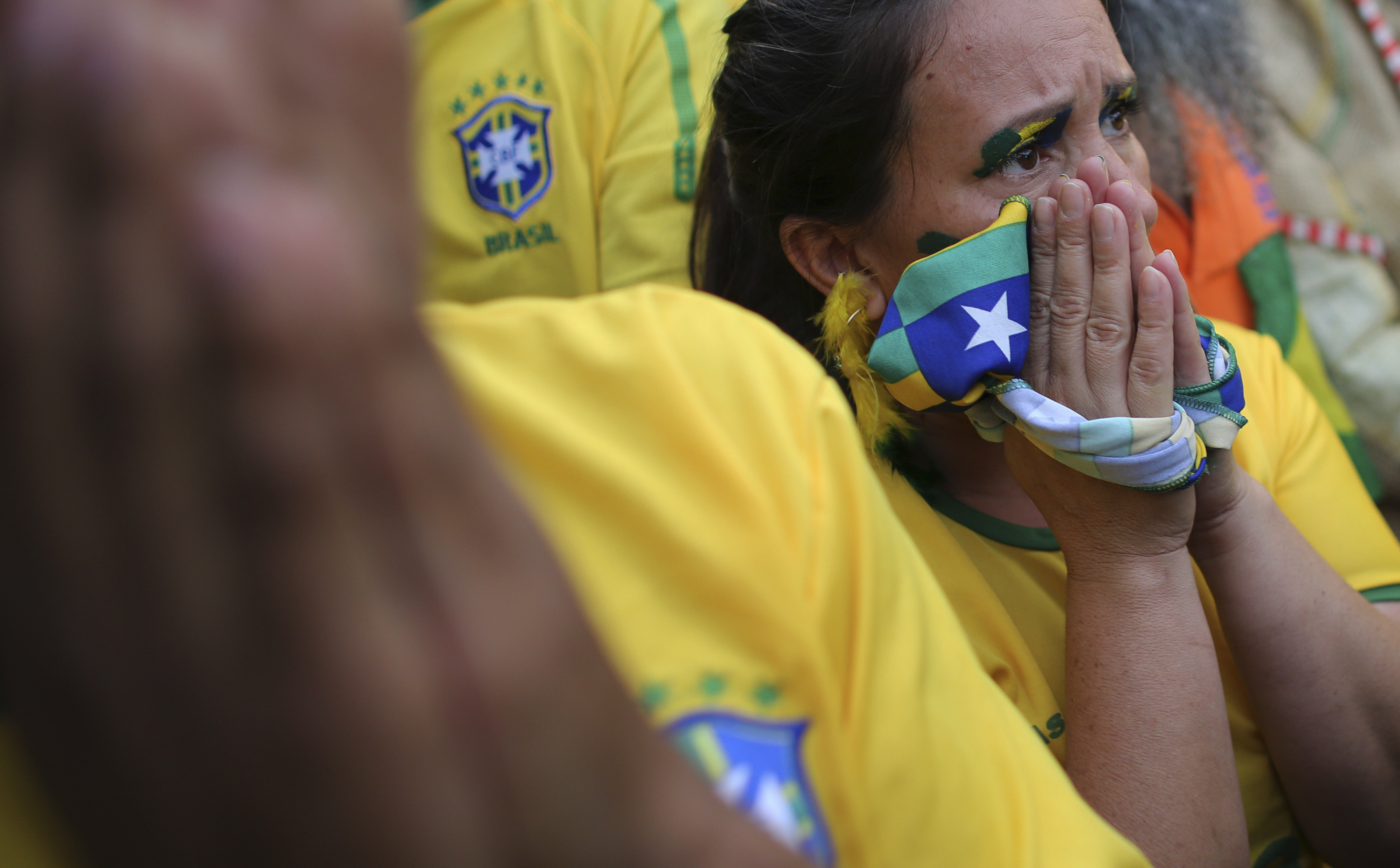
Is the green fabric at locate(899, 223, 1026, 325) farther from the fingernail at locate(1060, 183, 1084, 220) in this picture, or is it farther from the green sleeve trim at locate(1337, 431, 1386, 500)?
the green sleeve trim at locate(1337, 431, 1386, 500)

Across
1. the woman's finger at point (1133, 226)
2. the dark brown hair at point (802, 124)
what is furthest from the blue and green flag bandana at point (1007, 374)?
the dark brown hair at point (802, 124)

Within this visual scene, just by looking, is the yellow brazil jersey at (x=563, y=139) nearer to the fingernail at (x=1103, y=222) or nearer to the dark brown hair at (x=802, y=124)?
the dark brown hair at (x=802, y=124)

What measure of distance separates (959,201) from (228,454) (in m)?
1.29

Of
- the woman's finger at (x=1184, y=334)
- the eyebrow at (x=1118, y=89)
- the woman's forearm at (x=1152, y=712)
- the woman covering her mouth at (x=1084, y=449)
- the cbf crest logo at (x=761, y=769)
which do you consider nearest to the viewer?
the cbf crest logo at (x=761, y=769)

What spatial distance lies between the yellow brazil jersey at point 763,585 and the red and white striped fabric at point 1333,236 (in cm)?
194

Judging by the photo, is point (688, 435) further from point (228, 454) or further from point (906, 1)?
point (906, 1)

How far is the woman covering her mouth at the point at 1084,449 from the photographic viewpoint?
1.20 m

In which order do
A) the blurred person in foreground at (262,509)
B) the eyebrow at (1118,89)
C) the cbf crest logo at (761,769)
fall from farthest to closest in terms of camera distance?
the eyebrow at (1118,89)
the cbf crest logo at (761,769)
the blurred person in foreground at (262,509)

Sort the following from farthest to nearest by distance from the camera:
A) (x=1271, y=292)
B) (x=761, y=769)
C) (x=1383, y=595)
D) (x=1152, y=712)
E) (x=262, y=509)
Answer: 1. (x=1271, y=292)
2. (x=1383, y=595)
3. (x=1152, y=712)
4. (x=761, y=769)
5. (x=262, y=509)

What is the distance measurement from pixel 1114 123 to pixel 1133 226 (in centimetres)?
27

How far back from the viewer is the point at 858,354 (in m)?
1.46

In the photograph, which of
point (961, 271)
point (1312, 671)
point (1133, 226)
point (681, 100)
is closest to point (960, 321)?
point (961, 271)

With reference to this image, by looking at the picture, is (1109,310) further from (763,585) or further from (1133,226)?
(763,585)

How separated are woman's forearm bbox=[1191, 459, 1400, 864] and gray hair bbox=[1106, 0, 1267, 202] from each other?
105cm
